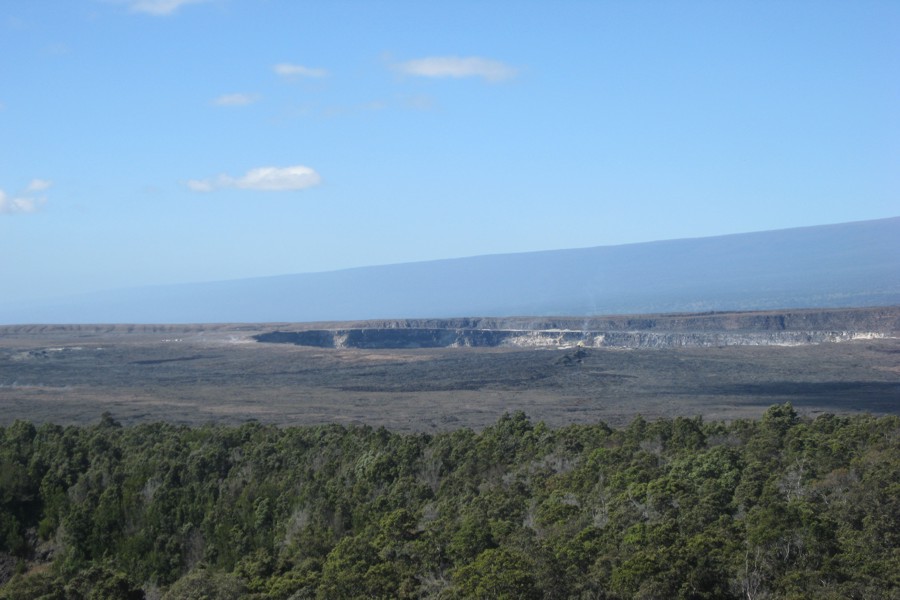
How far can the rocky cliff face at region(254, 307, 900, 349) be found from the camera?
230ft

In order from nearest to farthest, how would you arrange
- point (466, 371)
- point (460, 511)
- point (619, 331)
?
point (460, 511), point (466, 371), point (619, 331)

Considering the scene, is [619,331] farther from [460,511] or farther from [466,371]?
[460,511]

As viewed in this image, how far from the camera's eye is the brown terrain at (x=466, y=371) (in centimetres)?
4244

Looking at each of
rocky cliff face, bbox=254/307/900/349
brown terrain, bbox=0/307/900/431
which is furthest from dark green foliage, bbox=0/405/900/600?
rocky cliff face, bbox=254/307/900/349

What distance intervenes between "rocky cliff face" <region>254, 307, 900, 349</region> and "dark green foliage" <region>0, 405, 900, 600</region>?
44.2 metres

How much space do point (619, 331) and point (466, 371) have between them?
23630mm

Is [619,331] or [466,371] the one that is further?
[619,331]

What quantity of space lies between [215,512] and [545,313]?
115570 millimetres

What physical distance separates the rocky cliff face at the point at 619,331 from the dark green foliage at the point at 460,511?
44233mm

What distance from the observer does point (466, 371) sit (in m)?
58.2

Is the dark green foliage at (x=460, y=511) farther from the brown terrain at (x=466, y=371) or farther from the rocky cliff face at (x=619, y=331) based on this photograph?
the rocky cliff face at (x=619, y=331)

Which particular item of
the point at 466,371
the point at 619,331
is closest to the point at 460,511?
the point at 466,371

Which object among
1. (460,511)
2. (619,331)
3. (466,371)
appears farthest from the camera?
(619,331)

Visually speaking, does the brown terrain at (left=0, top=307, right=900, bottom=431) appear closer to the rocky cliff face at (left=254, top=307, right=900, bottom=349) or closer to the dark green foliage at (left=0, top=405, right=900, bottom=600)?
the rocky cliff face at (left=254, top=307, right=900, bottom=349)
